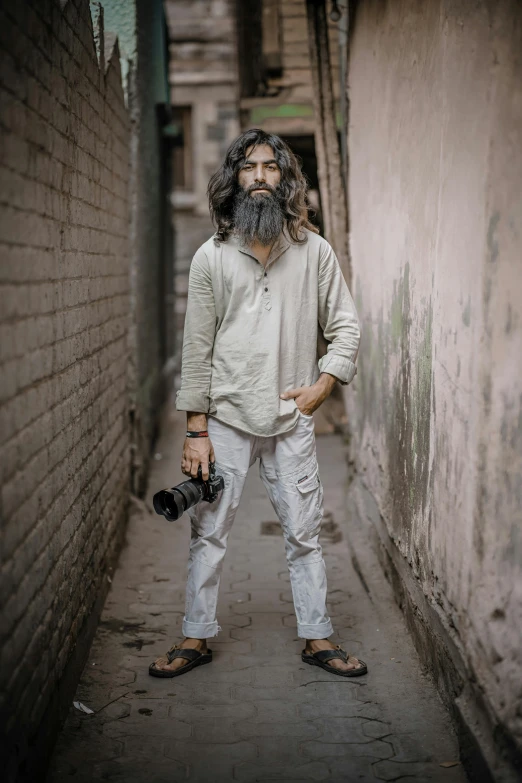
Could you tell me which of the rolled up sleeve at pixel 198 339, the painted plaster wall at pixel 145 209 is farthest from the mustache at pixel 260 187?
the painted plaster wall at pixel 145 209

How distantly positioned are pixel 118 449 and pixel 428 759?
2.87m

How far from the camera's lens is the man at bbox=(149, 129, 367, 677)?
3734 millimetres

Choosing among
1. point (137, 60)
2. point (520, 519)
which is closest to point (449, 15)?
point (520, 519)

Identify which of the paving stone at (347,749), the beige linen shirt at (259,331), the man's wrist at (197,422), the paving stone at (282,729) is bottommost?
the paving stone at (282,729)

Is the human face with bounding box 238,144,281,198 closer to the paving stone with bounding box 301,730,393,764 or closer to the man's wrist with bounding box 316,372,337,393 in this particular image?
the man's wrist with bounding box 316,372,337,393

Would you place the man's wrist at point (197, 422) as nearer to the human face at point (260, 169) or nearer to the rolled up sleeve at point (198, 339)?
the rolled up sleeve at point (198, 339)

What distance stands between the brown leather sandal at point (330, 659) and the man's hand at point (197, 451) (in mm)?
948

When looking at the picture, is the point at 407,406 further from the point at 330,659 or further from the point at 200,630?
the point at 200,630

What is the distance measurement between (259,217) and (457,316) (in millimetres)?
1017

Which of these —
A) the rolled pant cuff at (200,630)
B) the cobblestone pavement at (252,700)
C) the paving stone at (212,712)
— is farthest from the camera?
the rolled pant cuff at (200,630)

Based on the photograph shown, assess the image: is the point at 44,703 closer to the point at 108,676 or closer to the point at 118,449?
the point at 108,676

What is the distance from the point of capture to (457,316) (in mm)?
3125

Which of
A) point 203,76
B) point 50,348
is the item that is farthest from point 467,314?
point 203,76

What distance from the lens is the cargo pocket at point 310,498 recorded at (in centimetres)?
385
